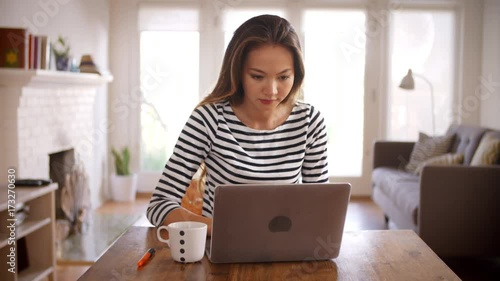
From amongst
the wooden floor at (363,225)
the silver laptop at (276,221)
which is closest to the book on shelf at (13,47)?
the wooden floor at (363,225)

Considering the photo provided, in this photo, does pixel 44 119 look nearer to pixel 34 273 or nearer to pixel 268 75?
pixel 34 273

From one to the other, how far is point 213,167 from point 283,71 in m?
0.31

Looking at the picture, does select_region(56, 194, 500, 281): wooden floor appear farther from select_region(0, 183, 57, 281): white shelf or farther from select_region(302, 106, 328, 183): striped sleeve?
select_region(302, 106, 328, 183): striped sleeve

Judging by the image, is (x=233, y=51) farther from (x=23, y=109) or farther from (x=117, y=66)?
(x=117, y=66)

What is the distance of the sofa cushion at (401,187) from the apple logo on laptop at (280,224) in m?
2.40

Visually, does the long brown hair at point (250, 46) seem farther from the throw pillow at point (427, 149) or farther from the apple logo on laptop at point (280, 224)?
the throw pillow at point (427, 149)

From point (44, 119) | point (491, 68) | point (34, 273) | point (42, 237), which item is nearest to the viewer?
point (34, 273)

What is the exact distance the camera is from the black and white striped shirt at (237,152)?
1464 mm

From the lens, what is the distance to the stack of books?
10.5 ft

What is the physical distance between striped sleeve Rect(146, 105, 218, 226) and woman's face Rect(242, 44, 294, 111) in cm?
14

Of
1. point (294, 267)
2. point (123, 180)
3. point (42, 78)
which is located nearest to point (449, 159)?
point (42, 78)

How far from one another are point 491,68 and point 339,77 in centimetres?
138

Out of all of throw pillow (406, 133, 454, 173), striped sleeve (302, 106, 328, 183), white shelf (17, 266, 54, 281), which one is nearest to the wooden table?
striped sleeve (302, 106, 328, 183)

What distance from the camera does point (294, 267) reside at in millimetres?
1162
